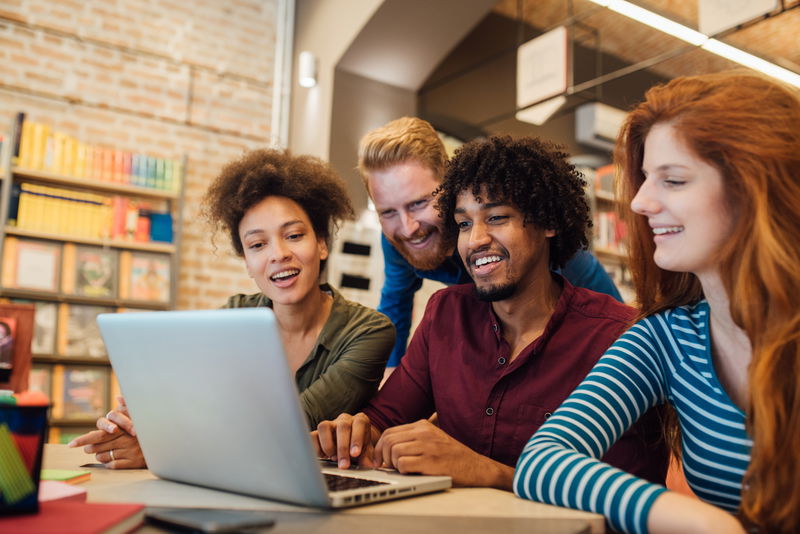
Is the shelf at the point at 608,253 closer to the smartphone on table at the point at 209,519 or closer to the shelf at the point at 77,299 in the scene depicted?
the shelf at the point at 77,299

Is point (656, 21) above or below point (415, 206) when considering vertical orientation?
above

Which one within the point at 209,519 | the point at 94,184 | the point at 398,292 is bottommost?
the point at 209,519

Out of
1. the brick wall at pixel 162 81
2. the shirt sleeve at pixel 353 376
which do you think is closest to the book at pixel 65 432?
the brick wall at pixel 162 81

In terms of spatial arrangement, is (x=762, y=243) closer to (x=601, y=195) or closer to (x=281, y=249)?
(x=281, y=249)

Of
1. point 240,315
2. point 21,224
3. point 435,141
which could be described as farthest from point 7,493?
point 21,224

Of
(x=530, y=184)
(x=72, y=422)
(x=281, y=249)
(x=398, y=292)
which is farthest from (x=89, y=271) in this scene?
(x=530, y=184)

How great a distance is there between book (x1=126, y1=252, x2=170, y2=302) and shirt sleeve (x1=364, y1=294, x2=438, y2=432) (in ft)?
12.1

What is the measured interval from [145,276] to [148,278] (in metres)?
0.03

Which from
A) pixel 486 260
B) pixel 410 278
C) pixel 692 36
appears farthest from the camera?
pixel 692 36

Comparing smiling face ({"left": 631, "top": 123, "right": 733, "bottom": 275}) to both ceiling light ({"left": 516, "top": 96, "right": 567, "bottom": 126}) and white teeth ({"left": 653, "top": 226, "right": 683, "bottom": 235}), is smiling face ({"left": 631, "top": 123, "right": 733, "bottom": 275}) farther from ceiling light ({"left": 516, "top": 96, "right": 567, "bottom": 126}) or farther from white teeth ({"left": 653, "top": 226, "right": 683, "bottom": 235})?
ceiling light ({"left": 516, "top": 96, "right": 567, "bottom": 126})

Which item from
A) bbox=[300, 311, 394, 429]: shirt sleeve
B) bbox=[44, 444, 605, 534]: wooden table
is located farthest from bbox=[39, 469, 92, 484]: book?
bbox=[300, 311, 394, 429]: shirt sleeve

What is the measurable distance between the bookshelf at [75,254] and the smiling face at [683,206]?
13.7ft

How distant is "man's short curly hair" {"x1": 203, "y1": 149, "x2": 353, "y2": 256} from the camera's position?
6.94 feet

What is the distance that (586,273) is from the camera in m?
2.06
